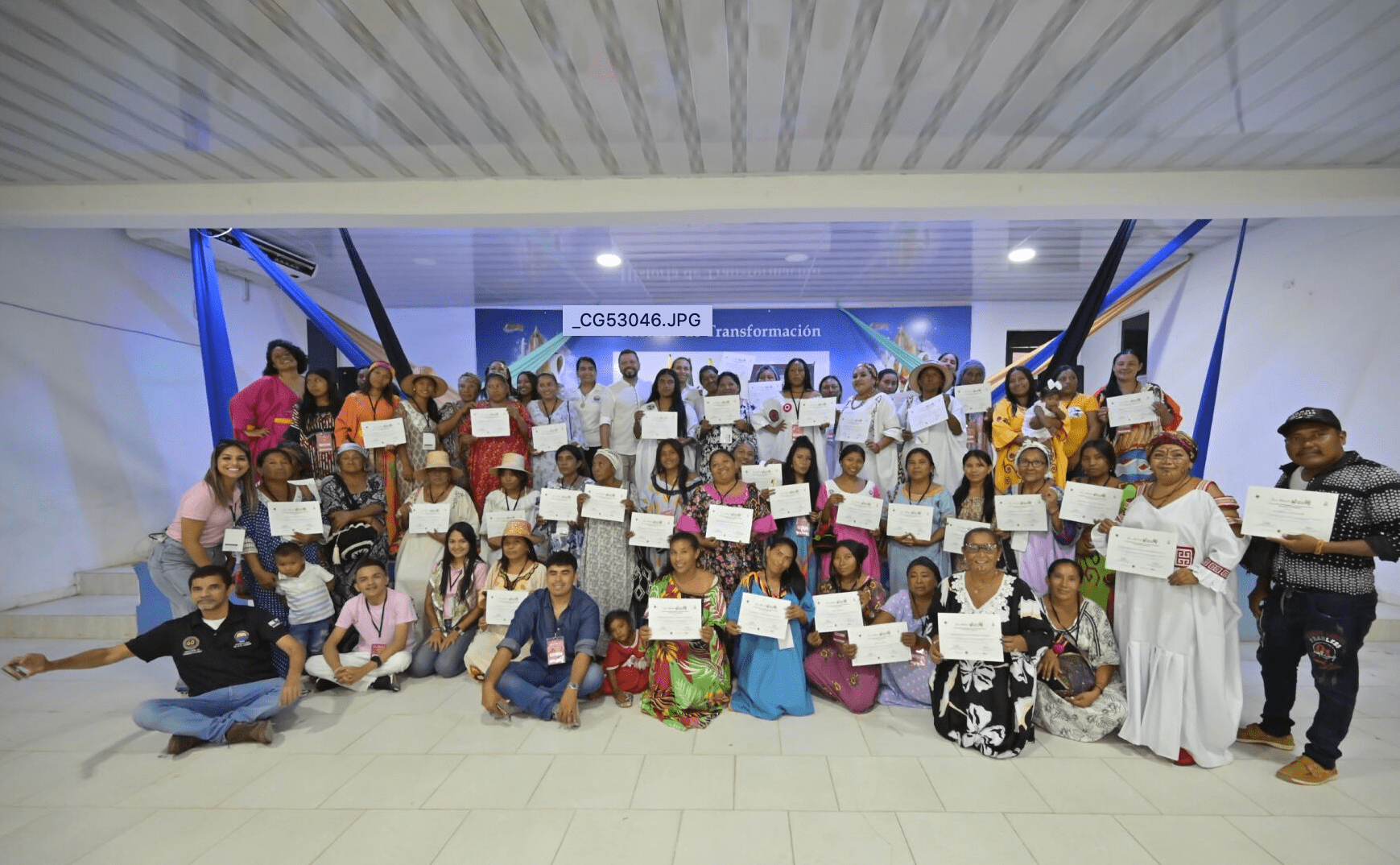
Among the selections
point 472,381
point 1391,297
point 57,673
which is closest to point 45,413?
point 57,673

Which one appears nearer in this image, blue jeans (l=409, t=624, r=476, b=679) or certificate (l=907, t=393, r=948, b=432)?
blue jeans (l=409, t=624, r=476, b=679)

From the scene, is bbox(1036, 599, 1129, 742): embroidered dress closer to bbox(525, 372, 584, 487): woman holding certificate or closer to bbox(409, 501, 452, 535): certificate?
bbox(525, 372, 584, 487): woman holding certificate

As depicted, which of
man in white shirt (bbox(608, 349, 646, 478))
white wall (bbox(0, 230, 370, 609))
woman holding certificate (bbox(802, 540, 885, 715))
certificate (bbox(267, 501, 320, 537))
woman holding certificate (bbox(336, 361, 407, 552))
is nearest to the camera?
woman holding certificate (bbox(802, 540, 885, 715))

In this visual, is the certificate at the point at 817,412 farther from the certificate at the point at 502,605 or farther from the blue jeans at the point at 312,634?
the blue jeans at the point at 312,634

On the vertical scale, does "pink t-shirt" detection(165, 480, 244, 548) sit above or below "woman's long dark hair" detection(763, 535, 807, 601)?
above

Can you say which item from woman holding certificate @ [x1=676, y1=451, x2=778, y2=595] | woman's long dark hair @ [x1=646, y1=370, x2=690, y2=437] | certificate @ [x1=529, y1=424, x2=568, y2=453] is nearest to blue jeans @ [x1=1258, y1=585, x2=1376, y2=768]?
woman holding certificate @ [x1=676, y1=451, x2=778, y2=595]

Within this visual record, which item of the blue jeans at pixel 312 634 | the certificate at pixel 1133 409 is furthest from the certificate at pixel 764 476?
the blue jeans at pixel 312 634

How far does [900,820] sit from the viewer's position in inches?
99.8

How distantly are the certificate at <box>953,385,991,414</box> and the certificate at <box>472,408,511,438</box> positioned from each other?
134 inches

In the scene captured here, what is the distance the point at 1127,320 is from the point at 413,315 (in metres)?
9.96

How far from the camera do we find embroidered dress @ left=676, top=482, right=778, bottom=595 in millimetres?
3912

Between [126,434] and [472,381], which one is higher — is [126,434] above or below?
below

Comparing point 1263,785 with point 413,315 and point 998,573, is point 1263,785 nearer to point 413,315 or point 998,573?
point 998,573

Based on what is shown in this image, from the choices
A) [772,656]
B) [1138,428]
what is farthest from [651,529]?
[1138,428]
